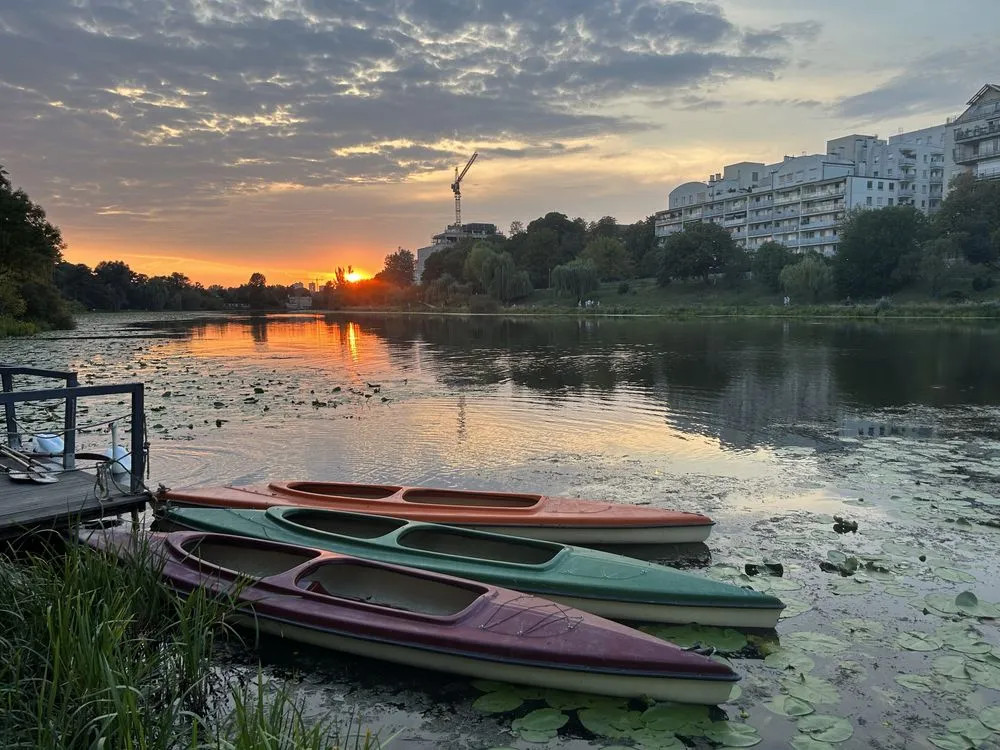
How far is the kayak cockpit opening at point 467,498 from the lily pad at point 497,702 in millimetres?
3072

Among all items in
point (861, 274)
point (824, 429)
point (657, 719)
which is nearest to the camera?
point (657, 719)

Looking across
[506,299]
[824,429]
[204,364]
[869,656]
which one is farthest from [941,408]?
[506,299]

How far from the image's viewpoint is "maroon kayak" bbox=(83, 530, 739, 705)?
460 cm

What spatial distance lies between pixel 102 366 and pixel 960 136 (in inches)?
3668

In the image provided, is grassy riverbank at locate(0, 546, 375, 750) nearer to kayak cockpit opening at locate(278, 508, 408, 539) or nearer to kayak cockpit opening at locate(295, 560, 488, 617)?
kayak cockpit opening at locate(295, 560, 488, 617)

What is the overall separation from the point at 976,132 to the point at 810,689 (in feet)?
320

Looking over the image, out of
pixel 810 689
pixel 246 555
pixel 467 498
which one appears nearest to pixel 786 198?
pixel 467 498

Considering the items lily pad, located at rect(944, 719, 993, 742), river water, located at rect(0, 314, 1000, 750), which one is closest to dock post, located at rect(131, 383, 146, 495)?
river water, located at rect(0, 314, 1000, 750)

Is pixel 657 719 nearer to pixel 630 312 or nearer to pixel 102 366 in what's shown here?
pixel 102 366

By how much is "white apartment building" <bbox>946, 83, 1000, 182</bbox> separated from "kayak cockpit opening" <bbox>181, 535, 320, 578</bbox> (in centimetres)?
9305

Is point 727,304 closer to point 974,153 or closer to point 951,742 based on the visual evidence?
point 974,153

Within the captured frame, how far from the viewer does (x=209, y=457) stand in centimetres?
1191

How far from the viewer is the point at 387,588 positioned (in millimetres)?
5988

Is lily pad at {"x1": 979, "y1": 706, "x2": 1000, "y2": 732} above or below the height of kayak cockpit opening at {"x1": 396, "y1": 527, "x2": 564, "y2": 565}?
below
